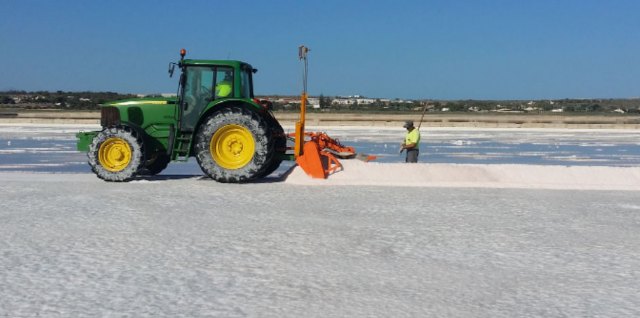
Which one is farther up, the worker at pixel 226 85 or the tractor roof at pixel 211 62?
the tractor roof at pixel 211 62

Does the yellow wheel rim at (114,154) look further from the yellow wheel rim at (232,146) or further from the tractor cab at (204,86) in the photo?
the yellow wheel rim at (232,146)

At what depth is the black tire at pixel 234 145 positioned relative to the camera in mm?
10547

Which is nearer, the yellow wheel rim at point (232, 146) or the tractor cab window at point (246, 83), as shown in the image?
the yellow wheel rim at point (232, 146)

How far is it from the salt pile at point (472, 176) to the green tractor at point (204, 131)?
0.94 m

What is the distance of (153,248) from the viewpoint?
5.90 m

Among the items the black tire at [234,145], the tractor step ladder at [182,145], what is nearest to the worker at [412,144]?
the black tire at [234,145]

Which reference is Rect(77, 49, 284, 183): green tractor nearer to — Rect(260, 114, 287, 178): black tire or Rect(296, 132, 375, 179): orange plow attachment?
Rect(260, 114, 287, 178): black tire

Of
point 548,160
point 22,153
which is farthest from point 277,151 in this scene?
point 22,153

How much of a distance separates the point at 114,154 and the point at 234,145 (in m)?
1.87

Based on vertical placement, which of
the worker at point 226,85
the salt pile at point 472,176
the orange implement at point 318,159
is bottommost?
the salt pile at point 472,176

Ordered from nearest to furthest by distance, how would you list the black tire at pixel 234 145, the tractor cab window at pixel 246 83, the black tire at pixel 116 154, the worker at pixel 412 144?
the black tire at pixel 234 145
the black tire at pixel 116 154
the tractor cab window at pixel 246 83
the worker at pixel 412 144

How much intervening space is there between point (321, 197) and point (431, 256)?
12.3ft

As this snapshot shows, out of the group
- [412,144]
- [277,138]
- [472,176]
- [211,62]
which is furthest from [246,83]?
[472,176]

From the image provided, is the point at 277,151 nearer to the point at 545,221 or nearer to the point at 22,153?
the point at 545,221
